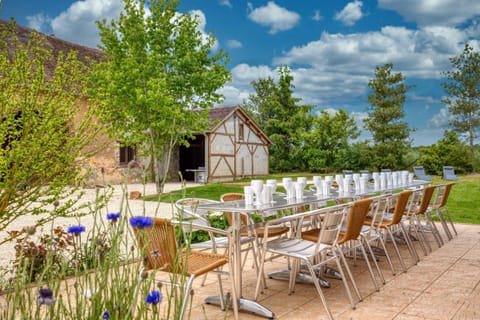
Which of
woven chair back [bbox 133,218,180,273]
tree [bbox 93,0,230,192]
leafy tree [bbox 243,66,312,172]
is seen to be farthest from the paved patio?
leafy tree [bbox 243,66,312,172]

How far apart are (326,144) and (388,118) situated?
398 centimetres

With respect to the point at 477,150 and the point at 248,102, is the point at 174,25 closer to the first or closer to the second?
the point at 477,150

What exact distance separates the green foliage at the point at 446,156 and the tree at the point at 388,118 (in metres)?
2.67

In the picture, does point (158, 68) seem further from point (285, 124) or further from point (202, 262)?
point (285, 124)

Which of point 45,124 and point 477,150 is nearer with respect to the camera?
point 45,124

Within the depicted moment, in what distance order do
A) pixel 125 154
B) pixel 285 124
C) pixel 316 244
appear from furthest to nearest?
pixel 285 124 < pixel 125 154 < pixel 316 244

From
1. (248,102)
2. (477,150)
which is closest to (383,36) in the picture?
(477,150)

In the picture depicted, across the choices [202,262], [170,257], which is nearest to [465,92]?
[202,262]

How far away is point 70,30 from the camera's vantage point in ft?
74.5

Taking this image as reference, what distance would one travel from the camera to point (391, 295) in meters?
4.09

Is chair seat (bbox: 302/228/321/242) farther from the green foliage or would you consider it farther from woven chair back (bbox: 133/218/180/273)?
the green foliage

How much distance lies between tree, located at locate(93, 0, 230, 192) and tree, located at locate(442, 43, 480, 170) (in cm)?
1529

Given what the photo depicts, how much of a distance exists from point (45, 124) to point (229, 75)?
1356 centimetres

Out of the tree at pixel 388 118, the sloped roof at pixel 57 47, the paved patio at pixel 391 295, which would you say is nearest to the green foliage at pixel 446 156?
the tree at pixel 388 118
